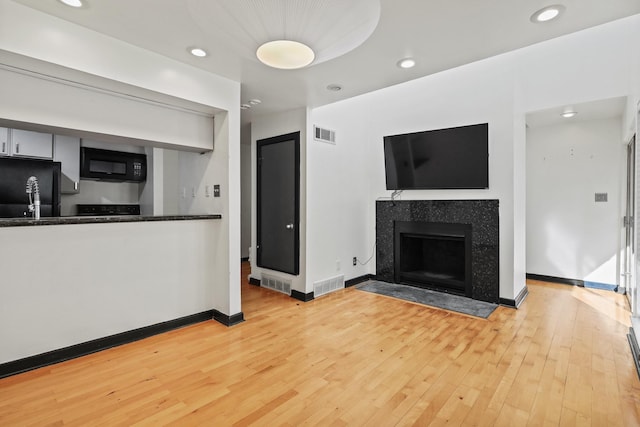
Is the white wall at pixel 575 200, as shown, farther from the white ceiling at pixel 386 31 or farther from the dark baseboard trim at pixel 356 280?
the white ceiling at pixel 386 31

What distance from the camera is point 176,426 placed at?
1735mm

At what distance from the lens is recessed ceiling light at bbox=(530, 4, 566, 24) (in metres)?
1.98

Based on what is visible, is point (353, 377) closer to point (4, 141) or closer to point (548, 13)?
point (548, 13)

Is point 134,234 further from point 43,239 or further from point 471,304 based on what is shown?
point 471,304

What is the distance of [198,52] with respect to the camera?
2633 mm

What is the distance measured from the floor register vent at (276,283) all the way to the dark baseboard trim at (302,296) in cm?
11

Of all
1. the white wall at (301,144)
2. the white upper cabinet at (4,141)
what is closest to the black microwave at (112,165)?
the white upper cabinet at (4,141)

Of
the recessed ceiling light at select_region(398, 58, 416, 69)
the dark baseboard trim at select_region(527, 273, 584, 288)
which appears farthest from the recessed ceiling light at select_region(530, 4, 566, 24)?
the dark baseboard trim at select_region(527, 273, 584, 288)

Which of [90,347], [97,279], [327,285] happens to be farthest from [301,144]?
[90,347]

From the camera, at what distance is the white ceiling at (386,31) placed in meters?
1.97

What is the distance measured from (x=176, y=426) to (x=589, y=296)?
4.96 m

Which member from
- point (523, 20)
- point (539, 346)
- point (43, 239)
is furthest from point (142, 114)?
point (539, 346)

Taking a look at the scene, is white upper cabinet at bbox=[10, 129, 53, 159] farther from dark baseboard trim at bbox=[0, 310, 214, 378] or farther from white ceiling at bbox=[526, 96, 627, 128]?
white ceiling at bbox=[526, 96, 627, 128]

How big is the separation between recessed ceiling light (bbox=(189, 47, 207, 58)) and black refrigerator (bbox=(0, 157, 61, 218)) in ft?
10.9
